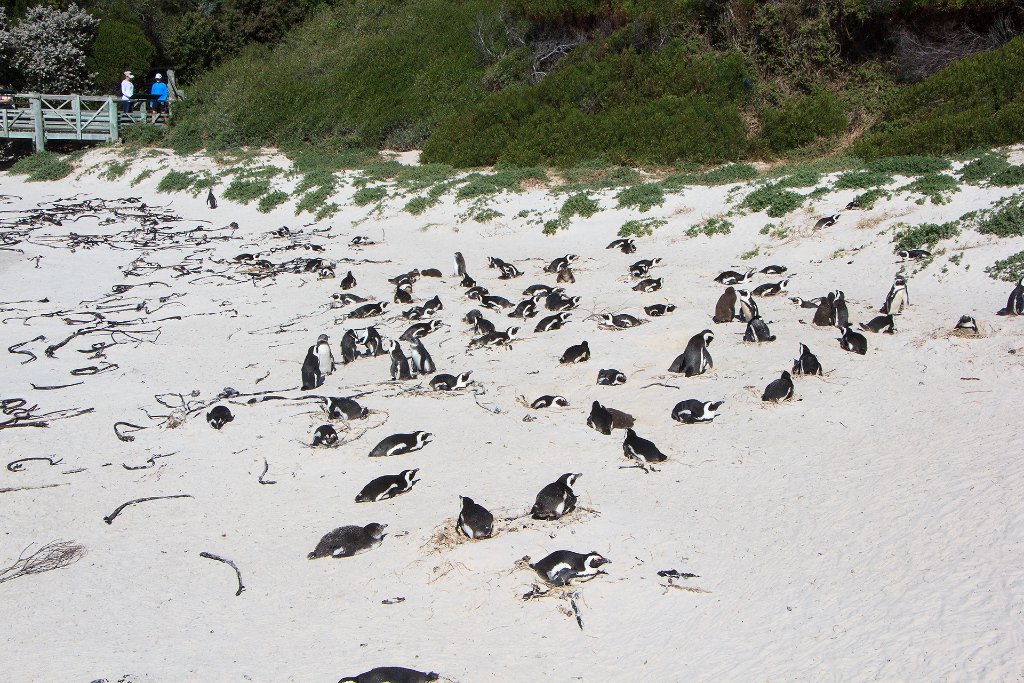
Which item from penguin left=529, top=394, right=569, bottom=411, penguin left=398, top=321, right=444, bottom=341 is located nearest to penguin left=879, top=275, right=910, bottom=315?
penguin left=529, top=394, right=569, bottom=411

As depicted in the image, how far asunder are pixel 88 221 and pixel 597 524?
59.6ft

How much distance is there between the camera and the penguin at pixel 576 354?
9.41 m

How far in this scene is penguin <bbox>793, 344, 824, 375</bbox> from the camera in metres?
8.35

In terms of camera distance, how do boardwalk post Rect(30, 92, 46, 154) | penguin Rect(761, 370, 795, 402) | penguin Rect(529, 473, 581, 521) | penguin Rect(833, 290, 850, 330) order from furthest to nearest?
1. boardwalk post Rect(30, 92, 46, 154)
2. penguin Rect(833, 290, 850, 330)
3. penguin Rect(761, 370, 795, 402)
4. penguin Rect(529, 473, 581, 521)

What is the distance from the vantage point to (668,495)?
641cm

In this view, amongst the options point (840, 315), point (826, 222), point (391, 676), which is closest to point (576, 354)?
point (840, 315)

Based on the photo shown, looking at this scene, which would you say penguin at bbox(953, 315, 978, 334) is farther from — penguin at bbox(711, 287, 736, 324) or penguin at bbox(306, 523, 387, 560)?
penguin at bbox(306, 523, 387, 560)

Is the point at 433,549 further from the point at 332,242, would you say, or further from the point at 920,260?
the point at 332,242

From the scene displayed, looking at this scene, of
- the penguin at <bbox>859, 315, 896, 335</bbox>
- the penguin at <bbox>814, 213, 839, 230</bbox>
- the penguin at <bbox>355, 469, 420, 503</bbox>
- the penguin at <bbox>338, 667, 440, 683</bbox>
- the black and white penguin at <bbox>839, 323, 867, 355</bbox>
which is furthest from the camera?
the penguin at <bbox>814, 213, 839, 230</bbox>

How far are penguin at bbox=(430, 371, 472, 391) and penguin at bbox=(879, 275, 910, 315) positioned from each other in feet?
15.8

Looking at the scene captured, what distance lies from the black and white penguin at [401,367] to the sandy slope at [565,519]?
24 centimetres

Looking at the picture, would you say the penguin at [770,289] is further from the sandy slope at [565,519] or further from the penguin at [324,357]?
the penguin at [324,357]

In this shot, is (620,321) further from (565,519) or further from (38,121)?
(38,121)

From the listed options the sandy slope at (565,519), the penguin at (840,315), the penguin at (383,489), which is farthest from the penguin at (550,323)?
the penguin at (383,489)
